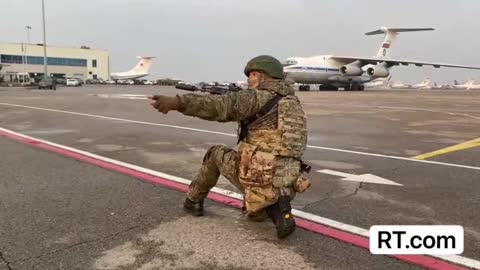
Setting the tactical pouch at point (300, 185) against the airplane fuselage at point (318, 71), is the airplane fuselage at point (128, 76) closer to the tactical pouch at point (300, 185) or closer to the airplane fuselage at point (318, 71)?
the airplane fuselage at point (318, 71)

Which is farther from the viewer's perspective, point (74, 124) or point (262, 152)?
point (74, 124)

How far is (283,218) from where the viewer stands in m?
4.33

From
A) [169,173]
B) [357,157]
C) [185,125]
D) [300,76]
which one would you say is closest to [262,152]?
[169,173]

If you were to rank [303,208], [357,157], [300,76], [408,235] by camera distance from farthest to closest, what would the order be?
[300,76] → [357,157] → [303,208] → [408,235]

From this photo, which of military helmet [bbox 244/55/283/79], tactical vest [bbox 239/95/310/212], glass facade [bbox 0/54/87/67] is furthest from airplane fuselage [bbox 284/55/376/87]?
glass facade [bbox 0/54/87/67]

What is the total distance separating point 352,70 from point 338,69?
1582mm

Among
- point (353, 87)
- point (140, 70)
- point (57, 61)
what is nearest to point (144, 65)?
point (140, 70)

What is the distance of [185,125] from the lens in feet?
46.5

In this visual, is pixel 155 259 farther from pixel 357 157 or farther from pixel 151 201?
pixel 357 157

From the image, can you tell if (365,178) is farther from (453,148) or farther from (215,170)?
(453,148)

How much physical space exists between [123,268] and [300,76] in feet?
153

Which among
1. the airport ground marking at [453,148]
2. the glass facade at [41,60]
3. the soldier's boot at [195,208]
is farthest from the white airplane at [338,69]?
the glass facade at [41,60]

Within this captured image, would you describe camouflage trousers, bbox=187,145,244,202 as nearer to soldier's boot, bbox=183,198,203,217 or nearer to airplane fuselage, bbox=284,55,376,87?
soldier's boot, bbox=183,198,203,217

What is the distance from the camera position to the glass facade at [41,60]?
375 ft
